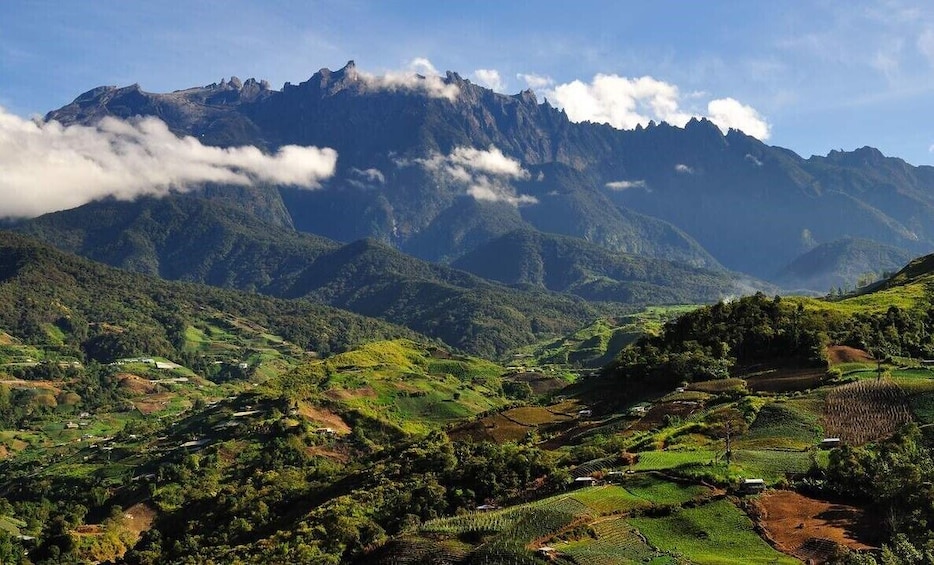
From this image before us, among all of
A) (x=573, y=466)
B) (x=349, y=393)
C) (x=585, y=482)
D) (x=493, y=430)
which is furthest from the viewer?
(x=349, y=393)

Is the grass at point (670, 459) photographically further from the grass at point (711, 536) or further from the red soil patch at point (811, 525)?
the red soil patch at point (811, 525)

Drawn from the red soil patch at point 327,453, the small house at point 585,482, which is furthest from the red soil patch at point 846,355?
the red soil patch at point 327,453

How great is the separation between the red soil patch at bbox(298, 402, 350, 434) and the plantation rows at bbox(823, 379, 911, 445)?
91259 mm

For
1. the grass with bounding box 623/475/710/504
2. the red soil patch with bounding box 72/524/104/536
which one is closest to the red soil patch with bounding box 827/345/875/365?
the grass with bounding box 623/475/710/504

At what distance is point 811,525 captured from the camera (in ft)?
148

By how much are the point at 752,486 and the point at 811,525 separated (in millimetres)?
5716

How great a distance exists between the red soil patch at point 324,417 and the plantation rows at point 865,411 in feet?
299

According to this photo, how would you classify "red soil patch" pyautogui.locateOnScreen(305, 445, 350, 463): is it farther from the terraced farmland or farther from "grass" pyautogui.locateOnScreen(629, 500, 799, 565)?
"grass" pyautogui.locateOnScreen(629, 500, 799, 565)

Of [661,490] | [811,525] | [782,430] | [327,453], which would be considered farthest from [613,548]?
[327,453]

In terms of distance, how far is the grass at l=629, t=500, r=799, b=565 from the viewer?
138 feet

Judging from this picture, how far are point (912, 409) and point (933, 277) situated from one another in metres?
86.0

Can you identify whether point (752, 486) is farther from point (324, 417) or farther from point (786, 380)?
point (324, 417)

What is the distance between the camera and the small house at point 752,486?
50344mm

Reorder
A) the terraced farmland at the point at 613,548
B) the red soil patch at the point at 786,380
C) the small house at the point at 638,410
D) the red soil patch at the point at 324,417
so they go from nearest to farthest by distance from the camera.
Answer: the terraced farmland at the point at 613,548 → the red soil patch at the point at 786,380 → the small house at the point at 638,410 → the red soil patch at the point at 324,417
